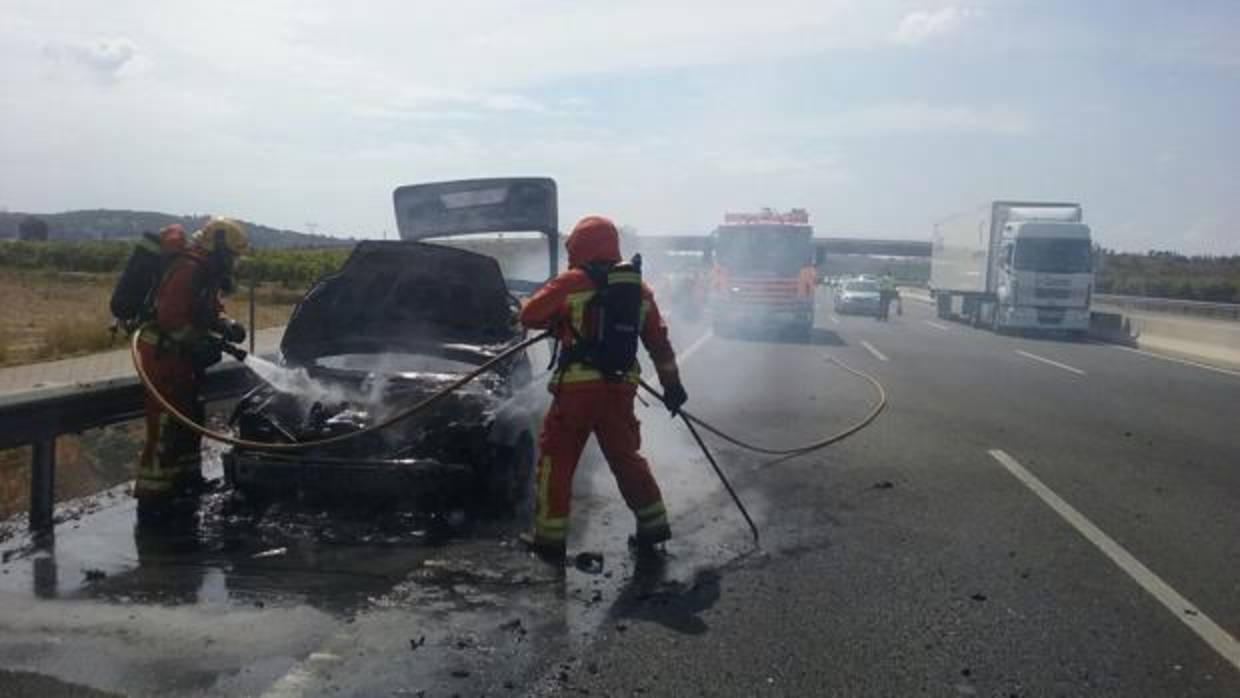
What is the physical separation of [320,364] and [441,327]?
3.15 ft

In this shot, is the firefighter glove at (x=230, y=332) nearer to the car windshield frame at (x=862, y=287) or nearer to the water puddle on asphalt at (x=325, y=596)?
the water puddle on asphalt at (x=325, y=596)

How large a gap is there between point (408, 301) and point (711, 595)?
12.0 ft

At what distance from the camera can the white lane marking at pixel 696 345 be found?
2028 centimetres

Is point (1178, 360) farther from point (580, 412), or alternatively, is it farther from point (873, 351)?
point (580, 412)

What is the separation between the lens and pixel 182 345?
7.28m

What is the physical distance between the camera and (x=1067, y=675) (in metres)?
4.78

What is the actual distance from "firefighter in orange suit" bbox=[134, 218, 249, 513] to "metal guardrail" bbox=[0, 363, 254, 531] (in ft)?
0.94

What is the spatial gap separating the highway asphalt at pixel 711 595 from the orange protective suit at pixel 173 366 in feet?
1.17

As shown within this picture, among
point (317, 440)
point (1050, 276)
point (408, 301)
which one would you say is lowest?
point (317, 440)

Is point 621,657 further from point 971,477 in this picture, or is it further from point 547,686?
point 971,477

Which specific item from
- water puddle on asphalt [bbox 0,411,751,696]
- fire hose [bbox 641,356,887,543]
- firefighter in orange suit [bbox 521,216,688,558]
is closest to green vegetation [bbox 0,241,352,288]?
fire hose [bbox 641,356,887,543]

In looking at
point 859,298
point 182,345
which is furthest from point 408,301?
point 859,298

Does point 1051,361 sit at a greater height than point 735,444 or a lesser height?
lesser

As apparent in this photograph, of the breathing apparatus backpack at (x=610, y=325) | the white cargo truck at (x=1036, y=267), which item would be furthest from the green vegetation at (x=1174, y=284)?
the breathing apparatus backpack at (x=610, y=325)
